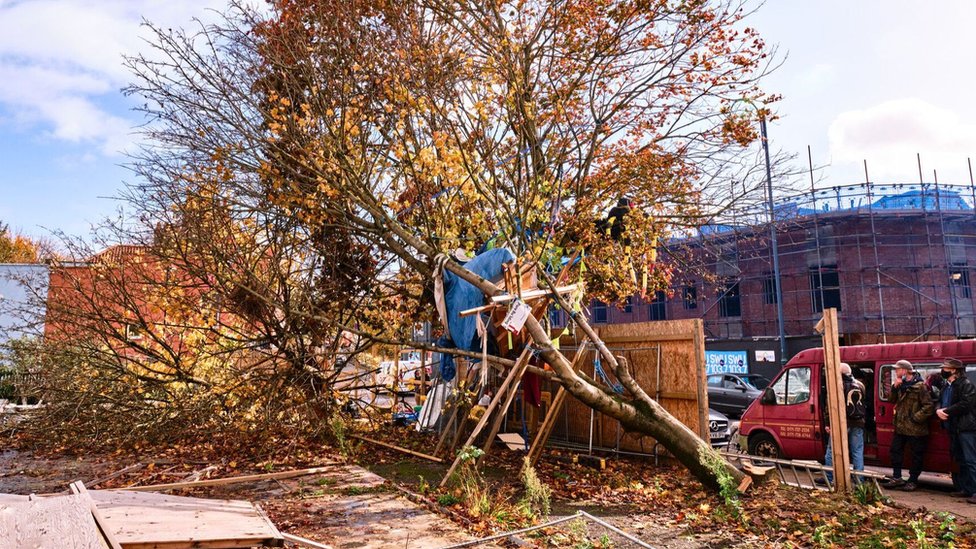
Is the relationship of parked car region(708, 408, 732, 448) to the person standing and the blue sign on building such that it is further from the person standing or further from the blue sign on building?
the blue sign on building

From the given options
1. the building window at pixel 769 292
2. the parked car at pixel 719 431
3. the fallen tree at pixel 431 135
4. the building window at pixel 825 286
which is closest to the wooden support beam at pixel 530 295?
the fallen tree at pixel 431 135

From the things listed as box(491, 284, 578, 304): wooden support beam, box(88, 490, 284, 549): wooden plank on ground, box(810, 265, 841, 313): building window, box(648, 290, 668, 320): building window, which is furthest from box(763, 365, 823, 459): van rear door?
box(648, 290, 668, 320): building window

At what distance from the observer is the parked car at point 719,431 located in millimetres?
13773

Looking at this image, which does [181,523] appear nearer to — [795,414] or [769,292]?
[795,414]

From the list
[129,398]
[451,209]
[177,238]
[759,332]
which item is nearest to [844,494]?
[451,209]

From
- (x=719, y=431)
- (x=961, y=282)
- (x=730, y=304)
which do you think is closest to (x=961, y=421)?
(x=719, y=431)

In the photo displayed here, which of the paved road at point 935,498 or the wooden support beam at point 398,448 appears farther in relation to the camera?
the wooden support beam at point 398,448

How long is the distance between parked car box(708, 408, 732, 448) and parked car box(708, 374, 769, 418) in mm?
5626

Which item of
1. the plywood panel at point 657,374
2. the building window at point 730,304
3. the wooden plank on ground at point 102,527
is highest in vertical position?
the building window at point 730,304

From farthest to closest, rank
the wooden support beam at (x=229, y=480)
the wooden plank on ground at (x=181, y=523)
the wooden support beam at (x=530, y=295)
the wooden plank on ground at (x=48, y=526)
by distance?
the wooden support beam at (x=530, y=295) → the wooden support beam at (x=229, y=480) → the wooden plank on ground at (x=181, y=523) → the wooden plank on ground at (x=48, y=526)

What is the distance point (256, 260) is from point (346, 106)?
3105 mm

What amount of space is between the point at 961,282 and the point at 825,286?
6683 millimetres

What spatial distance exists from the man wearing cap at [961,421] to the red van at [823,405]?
1.38 feet

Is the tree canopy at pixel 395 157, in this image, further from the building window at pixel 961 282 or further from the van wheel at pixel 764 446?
the building window at pixel 961 282
